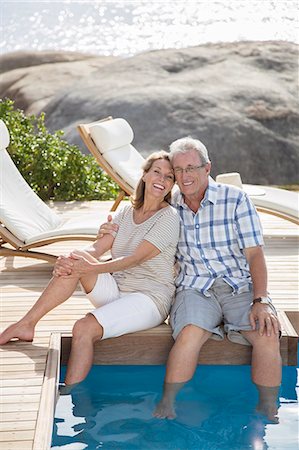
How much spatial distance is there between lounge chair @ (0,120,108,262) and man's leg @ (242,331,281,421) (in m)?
1.76

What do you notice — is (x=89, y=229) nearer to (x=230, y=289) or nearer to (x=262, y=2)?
(x=230, y=289)

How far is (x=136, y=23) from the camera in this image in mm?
25500

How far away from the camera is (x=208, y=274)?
3.93 m

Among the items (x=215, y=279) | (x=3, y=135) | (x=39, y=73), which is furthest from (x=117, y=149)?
(x=39, y=73)

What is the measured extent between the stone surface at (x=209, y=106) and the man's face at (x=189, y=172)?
24.1 feet

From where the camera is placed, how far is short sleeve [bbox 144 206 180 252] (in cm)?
386

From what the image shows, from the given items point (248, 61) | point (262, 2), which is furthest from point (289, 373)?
point (262, 2)

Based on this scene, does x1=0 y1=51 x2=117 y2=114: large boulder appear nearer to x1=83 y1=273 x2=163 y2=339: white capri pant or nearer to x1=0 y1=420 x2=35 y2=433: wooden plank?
x1=83 y1=273 x2=163 y2=339: white capri pant

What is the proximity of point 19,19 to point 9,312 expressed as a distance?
23.9 m

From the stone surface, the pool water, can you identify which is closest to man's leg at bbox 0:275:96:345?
the pool water

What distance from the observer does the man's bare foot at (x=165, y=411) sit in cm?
353

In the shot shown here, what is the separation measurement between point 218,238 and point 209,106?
26.4 feet

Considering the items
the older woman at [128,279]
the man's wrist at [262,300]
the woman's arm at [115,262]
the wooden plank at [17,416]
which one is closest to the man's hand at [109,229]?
the older woman at [128,279]

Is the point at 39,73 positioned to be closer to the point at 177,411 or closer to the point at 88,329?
the point at 88,329
